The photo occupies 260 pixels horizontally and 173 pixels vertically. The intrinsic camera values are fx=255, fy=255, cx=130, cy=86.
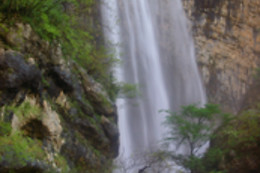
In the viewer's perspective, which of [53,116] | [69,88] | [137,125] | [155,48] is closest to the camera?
[53,116]

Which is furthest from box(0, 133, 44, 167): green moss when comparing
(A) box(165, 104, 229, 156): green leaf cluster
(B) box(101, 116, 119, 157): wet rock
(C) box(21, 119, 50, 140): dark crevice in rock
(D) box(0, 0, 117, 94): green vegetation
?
(A) box(165, 104, 229, 156): green leaf cluster

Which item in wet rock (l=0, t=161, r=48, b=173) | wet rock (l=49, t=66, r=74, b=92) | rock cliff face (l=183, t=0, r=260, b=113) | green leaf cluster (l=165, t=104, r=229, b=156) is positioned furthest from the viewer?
rock cliff face (l=183, t=0, r=260, b=113)

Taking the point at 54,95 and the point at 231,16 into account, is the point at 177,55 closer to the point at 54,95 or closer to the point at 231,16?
the point at 231,16

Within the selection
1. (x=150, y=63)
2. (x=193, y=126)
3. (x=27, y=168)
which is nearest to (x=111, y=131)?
(x=193, y=126)

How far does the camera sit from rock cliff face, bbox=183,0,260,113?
2644 centimetres

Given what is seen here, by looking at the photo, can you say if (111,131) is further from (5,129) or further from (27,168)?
(5,129)

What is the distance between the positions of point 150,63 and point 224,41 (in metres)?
10.4

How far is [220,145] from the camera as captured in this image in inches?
453

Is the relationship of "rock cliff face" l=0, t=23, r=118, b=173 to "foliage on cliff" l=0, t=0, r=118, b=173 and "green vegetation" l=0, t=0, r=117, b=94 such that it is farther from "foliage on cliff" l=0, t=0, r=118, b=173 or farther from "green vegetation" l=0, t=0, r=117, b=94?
"green vegetation" l=0, t=0, r=117, b=94

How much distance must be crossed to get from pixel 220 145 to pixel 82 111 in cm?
687

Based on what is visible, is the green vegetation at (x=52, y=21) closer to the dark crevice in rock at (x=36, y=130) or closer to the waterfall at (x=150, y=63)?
the dark crevice in rock at (x=36, y=130)

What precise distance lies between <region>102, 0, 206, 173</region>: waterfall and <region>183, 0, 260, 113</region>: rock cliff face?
43.3 inches

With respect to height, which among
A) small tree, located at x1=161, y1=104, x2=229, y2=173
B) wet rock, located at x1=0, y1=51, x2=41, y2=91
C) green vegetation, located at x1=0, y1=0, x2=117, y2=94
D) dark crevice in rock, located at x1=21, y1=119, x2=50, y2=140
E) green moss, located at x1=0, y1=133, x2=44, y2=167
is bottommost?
small tree, located at x1=161, y1=104, x2=229, y2=173

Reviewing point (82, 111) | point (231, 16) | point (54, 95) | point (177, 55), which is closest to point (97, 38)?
point (82, 111)
